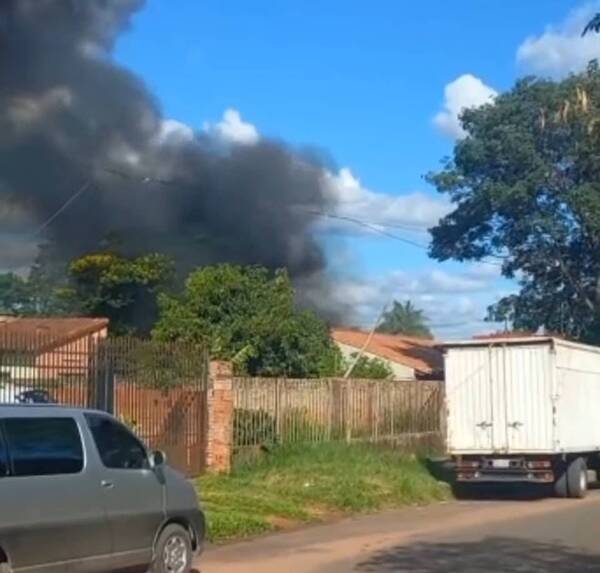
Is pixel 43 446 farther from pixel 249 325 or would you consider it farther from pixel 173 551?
pixel 249 325

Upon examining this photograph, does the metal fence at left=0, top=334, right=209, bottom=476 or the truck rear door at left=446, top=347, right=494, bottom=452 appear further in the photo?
the truck rear door at left=446, top=347, right=494, bottom=452

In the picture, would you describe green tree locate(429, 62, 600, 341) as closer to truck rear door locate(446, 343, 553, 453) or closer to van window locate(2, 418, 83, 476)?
truck rear door locate(446, 343, 553, 453)

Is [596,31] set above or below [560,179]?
below

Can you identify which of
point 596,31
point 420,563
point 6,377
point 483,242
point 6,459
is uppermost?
point 483,242

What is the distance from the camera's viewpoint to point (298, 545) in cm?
1570

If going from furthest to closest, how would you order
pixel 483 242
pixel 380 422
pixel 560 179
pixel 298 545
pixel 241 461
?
pixel 483 242 < pixel 560 179 < pixel 380 422 < pixel 241 461 < pixel 298 545

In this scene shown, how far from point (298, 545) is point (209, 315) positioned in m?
16.1

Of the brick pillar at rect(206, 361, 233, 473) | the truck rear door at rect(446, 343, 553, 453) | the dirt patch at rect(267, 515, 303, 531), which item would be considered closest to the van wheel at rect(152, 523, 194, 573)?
the dirt patch at rect(267, 515, 303, 531)

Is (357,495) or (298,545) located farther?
(357,495)

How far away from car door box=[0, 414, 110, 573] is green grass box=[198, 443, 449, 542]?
546cm

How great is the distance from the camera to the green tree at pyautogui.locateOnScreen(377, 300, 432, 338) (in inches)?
4414

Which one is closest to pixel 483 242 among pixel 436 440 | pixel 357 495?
pixel 436 440

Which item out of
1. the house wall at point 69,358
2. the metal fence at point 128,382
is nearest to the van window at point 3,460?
the metal fence at point 128,382

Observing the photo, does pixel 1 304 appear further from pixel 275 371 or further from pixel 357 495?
pixel 357 495
